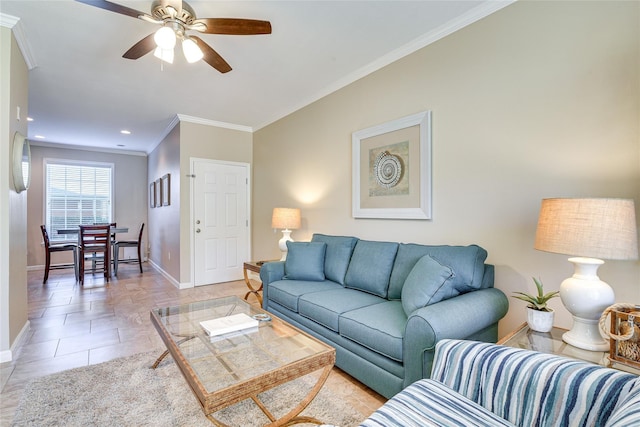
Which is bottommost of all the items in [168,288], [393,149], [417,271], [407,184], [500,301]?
[168,288]

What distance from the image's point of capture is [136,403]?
5.78ft

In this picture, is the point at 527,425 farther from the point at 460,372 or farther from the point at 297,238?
the point at 297,238

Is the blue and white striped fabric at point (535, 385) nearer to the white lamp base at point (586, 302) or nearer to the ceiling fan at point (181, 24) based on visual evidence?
the white lamp base at point (586, 302)

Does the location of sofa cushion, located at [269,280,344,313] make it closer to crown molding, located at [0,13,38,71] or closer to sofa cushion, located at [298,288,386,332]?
sofa cushion, located at [298,288,386,332]

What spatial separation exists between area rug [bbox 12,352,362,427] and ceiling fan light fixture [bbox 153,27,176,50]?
2226mm

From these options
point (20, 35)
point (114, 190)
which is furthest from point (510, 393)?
point (114, 190)

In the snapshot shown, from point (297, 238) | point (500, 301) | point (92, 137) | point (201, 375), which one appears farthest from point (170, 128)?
point (500, 301)

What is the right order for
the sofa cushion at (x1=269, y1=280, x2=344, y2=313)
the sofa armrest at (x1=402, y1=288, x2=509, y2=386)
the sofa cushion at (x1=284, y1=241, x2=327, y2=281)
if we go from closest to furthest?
the sofa armrest at (x1=402, y1=288, x2=509, y2=386) → the sofa cushion at (x1=269, y1=280, x2=344, y2=313) → the sofa cushion at (x1=284, y1=241, x2=327, y2=281)

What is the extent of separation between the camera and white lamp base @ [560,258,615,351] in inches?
53.0

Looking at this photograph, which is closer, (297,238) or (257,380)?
(257,380)

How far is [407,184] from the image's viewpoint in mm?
2656

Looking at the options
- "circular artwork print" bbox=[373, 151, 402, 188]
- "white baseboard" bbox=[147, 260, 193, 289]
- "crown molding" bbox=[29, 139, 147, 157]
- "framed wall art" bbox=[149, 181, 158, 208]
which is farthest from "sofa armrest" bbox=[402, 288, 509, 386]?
"crown molding" bbox=[29, 139, 147, 157]

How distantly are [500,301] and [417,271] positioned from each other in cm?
54

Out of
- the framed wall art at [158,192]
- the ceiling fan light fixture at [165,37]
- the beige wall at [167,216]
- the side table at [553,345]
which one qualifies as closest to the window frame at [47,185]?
the beige wall at [167,216]
